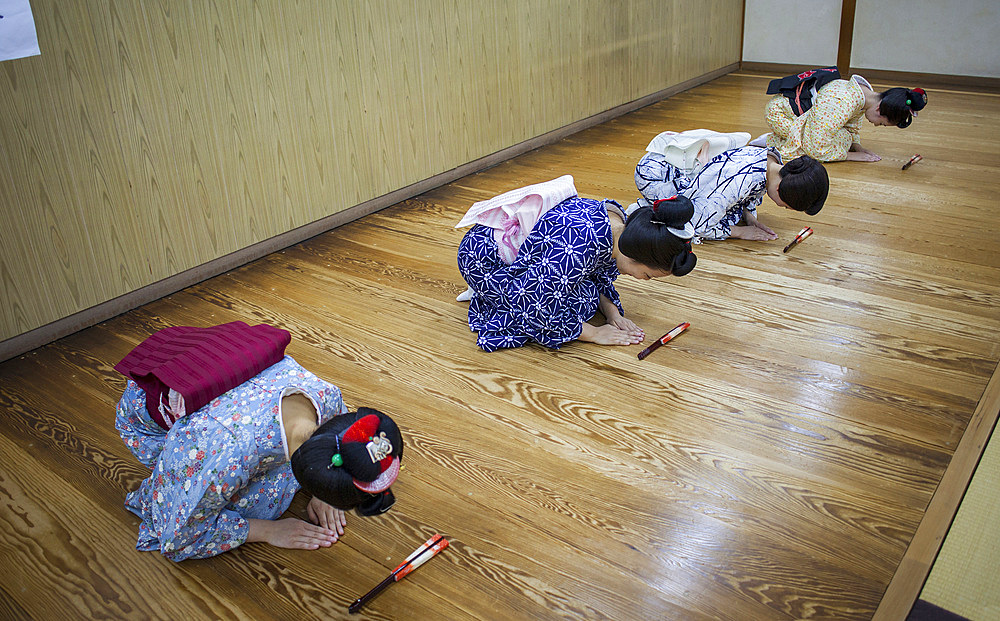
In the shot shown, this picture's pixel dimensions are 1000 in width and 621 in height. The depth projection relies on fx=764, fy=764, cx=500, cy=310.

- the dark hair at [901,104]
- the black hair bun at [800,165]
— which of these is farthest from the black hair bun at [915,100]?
the black hair bun at [800,165]

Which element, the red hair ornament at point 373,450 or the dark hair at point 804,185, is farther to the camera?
the dark hair at point 804,185

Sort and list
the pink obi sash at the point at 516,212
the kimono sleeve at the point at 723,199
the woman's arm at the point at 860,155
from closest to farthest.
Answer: the pink obi sash at the point at 516,212 < the kimono sleeve at the point at 723,199 < the woman's arm at the point at 860,155

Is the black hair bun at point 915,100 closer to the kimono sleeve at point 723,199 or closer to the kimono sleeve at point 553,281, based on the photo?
the kimono sleeve at point 723,199

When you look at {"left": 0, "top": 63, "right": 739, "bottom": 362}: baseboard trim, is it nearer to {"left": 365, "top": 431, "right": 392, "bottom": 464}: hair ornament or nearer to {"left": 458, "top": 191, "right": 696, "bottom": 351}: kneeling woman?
{"left": 458, "top": 191, "right": 696, "bottom": 351}: kneeling woman

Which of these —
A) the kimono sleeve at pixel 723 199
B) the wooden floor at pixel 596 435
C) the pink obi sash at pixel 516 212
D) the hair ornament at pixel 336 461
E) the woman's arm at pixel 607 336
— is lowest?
the wooden floor at pixel 596 435

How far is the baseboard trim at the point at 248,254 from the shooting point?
7.88 ft

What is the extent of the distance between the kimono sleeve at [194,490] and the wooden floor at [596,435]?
0.28 feet

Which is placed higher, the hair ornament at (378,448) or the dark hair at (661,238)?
the dark hair at (661,238)

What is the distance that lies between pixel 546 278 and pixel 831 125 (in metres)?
2.02

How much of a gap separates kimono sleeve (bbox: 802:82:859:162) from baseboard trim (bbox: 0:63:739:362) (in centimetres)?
132

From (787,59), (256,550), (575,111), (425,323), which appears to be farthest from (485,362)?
(787,59)

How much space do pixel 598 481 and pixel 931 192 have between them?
90.9 inches

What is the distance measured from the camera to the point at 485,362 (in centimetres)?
218

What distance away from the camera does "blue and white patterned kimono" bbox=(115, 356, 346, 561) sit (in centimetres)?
139
